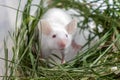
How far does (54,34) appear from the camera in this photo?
120cm

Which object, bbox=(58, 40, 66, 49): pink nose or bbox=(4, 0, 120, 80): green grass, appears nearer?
bbox=(4, 0, 120, 80): green grass

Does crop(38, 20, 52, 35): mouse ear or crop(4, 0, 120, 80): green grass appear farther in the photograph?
crop(38, 20, 52, 35): mouse ear

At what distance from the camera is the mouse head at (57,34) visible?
117 centimetres

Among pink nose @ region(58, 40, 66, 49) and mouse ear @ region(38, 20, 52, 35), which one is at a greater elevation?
mouse ear @ region(38, 20, 52, 35)

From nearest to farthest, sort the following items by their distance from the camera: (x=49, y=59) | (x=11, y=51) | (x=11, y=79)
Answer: (x=11, y=79) < (x=11, y=51) < (x=49, y=59)

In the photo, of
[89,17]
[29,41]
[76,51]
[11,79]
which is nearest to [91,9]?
[89,17]

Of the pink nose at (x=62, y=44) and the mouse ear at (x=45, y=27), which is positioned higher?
the mouse ear at (x=45, y=27)

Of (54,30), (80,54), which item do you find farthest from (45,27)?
(80,54)

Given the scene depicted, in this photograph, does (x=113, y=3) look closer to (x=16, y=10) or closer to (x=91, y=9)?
(x=91, y=9)

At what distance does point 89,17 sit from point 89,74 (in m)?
Answer: 0.33

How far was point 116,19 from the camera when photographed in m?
1.28

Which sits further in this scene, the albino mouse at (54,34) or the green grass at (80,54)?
the albino mouse at (54,34)

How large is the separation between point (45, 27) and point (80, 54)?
15cm

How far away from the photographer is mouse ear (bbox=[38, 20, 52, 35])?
1.19 meters
